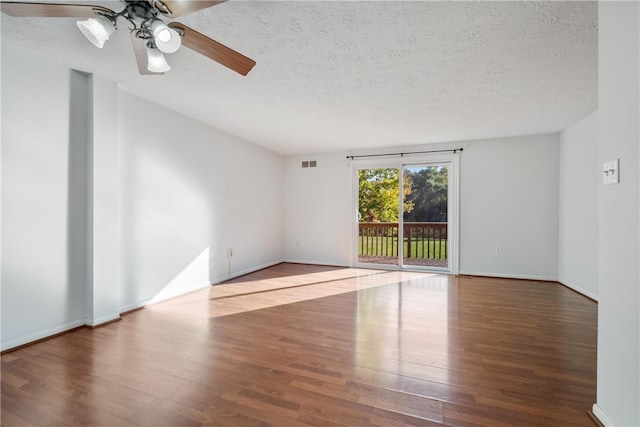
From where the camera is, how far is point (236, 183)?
4.61m

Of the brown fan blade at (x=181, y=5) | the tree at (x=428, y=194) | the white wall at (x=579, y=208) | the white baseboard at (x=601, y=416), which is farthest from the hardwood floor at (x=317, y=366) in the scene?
the brown fan blade at (x=181, y=5)

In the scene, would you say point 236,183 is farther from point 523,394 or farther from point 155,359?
point 523,394

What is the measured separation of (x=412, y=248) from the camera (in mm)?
5344

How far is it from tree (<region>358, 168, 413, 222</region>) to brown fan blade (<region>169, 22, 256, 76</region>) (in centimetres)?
391

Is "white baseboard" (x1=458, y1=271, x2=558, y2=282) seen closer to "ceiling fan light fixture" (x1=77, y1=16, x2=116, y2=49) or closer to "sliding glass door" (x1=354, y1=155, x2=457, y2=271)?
"sliding glass door" (x1=354, y1=155, x2=457, y2=271)

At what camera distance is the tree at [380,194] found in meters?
5.28

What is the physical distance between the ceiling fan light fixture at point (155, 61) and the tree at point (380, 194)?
415 centimetres

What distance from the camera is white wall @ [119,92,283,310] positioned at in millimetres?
3018

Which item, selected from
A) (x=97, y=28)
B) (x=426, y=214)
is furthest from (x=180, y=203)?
(x=426, y=214)

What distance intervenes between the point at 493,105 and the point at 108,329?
4.64 meters

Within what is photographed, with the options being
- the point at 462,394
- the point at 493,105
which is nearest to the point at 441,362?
the point at 462,394

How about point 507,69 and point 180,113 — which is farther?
point 180,113

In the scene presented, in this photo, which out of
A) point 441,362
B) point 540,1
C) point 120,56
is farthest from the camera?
point 120,56

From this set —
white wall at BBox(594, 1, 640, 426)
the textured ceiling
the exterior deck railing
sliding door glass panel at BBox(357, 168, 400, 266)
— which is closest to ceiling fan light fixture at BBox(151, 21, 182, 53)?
the textured ceiling
